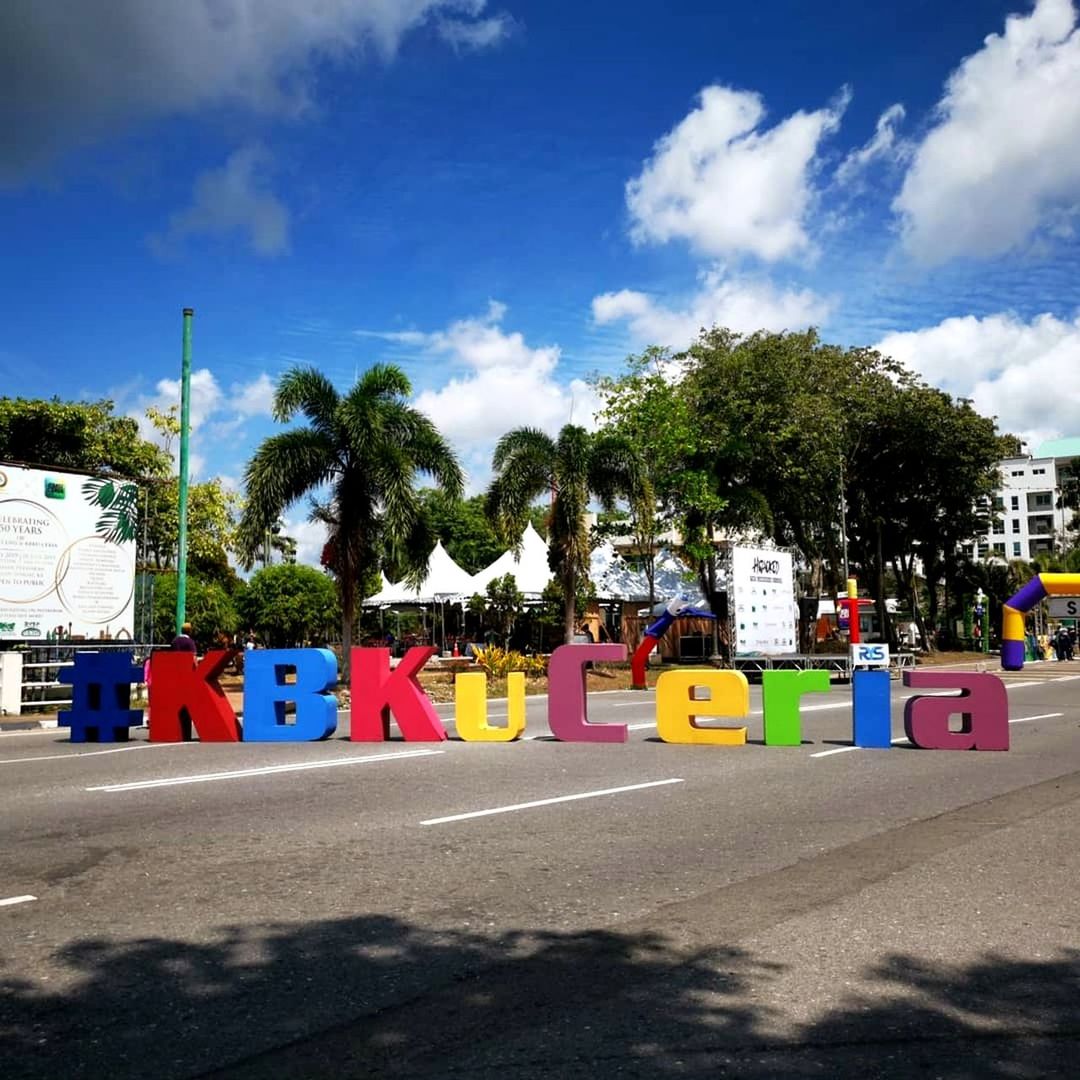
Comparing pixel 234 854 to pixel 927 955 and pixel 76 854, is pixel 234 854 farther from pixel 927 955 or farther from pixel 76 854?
pixel 927 955

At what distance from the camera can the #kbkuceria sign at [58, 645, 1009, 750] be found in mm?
13594

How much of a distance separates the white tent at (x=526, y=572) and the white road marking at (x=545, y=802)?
31282 millimetres

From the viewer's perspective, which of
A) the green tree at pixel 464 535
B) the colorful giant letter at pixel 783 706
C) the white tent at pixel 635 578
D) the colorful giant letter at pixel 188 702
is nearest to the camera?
the colorful giant letter at pixel 783 706

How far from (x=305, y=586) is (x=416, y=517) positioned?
47.6ft

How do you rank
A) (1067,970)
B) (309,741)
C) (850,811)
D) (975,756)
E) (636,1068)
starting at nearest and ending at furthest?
1. (636,1068)
2. (1067,970)
3. (850,811)
4. (975,756)
5. (309,741)

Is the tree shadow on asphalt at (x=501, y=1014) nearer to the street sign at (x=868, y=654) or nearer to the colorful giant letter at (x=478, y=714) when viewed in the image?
the colorful giant letter at (x=478, y=714)

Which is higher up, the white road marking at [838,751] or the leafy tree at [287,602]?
the leafy tree at [287,602]

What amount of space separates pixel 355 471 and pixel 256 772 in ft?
49.4

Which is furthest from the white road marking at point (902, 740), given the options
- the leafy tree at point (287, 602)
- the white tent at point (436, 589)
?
the white tent at point (436, 589)

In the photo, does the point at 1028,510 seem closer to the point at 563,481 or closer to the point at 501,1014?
the point at 563,481

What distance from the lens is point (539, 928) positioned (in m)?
5.58

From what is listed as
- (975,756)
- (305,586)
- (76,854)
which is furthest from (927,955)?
(305,586)

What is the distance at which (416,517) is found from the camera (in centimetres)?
2553

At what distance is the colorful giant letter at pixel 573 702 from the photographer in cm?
1414
